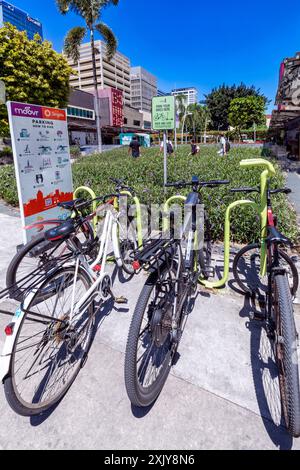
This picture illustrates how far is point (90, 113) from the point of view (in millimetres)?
46219

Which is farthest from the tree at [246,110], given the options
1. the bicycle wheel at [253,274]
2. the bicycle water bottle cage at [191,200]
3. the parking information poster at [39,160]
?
the bicycle water bottle cage at [191,200]

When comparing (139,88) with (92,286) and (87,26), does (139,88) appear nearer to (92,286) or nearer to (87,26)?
(87,26)

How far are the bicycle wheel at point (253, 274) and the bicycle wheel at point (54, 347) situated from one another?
67.5 inches

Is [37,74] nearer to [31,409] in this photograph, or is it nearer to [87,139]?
[31,409]

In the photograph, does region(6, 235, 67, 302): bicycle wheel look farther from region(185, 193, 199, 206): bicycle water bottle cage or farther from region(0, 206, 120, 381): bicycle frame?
region(185, 193, 199, 206): bicycle water bottle cage

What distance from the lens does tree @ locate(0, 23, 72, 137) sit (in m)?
16.9

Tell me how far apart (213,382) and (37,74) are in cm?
2212

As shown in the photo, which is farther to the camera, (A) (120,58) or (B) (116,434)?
(A) (120,58)

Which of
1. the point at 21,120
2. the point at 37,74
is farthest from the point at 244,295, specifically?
the point at 37,74

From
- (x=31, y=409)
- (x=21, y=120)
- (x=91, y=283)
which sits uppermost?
(x=21, y=120)

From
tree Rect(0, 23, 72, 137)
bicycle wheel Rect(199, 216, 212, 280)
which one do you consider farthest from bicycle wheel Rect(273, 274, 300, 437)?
tree Rect(0, 23, 72, 137)

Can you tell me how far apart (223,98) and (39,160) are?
56222mm

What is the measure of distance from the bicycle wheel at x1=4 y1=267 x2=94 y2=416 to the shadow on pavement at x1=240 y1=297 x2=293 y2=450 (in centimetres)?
136

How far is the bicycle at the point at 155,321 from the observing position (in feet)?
5.19
